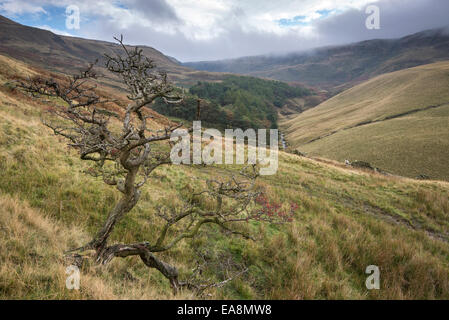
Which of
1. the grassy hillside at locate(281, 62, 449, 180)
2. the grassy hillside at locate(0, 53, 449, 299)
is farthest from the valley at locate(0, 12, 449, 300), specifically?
the grassy hillside at locate(281, 62, 449, 180)

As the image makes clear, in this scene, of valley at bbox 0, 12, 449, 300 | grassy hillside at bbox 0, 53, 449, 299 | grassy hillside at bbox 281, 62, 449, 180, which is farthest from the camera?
grassy hillside at bbox 281, 62, 449, 180

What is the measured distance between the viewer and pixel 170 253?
240 inches

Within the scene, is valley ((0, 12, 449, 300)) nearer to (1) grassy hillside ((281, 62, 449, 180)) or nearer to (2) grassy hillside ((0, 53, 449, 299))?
(2) grassy hillside ((0, 53, 449, 299))

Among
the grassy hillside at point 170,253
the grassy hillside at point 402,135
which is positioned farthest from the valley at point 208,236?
the grassy hillside at point 402,135

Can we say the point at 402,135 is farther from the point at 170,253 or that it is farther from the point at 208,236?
the point at 170,253

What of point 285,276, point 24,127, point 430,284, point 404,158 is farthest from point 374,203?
point 404,158

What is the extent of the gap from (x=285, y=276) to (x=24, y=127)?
13728 mm

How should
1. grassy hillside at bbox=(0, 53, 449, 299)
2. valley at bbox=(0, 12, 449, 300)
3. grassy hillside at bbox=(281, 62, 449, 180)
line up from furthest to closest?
1. grassy hillside at bbox=(281, 62, 449, 180)
2. valley at bbox=(0, 12, 449, 300)
3. grassy hillside at bbox=(0, 53, 449, 299)

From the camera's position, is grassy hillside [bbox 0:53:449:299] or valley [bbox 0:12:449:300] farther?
valley [bbox 0:12:449:300]

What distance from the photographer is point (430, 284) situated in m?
7.07

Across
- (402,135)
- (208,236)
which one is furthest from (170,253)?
(402,135)

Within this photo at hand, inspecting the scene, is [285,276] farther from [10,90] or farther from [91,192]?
[10,90]

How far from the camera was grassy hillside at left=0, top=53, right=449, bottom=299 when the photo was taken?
3.60m
